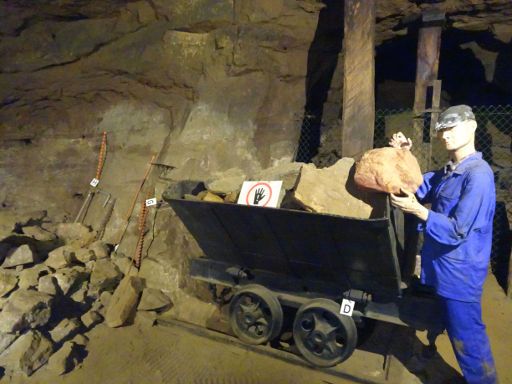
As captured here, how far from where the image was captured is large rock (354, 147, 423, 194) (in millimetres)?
2916

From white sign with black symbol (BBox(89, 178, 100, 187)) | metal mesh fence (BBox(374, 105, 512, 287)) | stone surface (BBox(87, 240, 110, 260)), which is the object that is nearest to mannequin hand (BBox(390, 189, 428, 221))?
metal mesh fence (BBox(374, 105, 512, 287))

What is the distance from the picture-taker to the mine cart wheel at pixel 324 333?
333 cm

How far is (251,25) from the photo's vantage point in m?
5.81

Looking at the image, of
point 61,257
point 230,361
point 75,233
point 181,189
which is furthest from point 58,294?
point 230,361

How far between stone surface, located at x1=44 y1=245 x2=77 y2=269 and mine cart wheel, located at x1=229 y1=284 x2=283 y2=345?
99.5 inches

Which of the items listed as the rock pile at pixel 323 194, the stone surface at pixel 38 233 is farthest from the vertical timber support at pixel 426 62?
the stone surface at pixel 38 233

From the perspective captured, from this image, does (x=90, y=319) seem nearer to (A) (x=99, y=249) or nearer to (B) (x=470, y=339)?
(A) (x=99, y=249)

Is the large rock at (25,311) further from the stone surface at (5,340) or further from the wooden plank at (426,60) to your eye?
the wooden plank at (426,60)

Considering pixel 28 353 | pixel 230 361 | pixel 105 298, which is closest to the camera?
pixel 28 353

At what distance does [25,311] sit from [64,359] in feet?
2.27

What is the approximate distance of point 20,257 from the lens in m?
4.94

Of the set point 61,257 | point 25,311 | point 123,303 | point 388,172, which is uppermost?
point 388,172

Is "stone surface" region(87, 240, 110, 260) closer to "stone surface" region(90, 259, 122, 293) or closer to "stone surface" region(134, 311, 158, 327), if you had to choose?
"stone surface" region(90, 259, 122, 293)

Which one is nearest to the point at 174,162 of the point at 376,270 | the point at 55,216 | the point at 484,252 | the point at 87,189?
the point at 87,189
